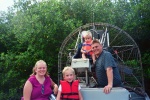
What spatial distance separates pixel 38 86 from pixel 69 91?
420 mm

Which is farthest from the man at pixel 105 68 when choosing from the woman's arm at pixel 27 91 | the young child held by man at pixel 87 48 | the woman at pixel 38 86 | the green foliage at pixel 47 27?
the green foliage at pixel 47 27

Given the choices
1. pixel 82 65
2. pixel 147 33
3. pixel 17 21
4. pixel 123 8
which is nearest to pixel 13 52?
pixel 17 21

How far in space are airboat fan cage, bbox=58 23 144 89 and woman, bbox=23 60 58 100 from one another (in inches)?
92.6

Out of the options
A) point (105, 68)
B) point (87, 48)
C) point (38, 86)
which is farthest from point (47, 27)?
point (105, 68)

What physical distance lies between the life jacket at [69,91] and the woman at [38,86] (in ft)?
0.82

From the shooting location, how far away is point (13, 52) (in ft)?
29.1

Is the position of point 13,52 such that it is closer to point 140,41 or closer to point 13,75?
point 13,75

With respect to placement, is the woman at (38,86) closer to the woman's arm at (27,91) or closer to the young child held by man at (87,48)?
the woman's arm at (27,91)

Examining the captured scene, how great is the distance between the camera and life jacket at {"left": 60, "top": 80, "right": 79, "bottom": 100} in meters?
3.31

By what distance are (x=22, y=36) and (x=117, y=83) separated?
4.89 m

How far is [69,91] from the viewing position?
131 inches

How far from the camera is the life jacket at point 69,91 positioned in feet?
10.8

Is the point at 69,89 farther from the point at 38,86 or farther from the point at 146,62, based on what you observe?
the point at 146,62

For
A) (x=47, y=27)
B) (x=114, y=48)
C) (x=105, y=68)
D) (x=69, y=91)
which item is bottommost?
(x=69, y=91)
